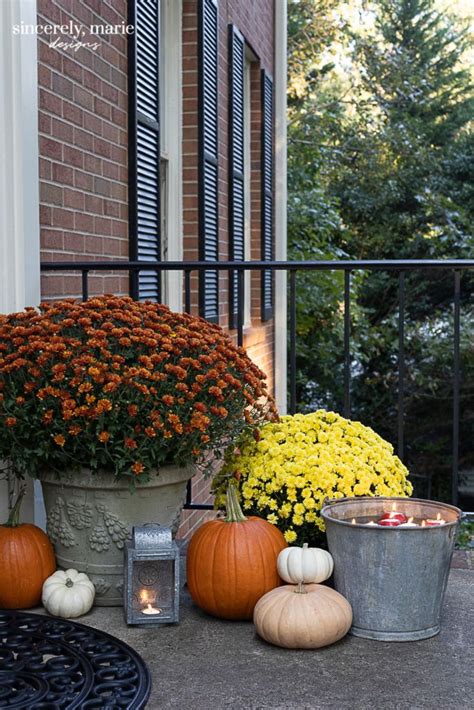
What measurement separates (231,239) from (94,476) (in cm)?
433

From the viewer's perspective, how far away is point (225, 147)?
669 cm

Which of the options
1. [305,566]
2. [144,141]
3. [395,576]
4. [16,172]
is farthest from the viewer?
[144,141]

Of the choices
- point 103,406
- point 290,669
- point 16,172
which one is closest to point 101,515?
point 103,406

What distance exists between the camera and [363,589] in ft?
8.52

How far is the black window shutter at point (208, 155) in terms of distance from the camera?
5.57 metres

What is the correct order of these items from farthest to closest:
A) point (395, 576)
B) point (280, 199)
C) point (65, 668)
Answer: point (280, 199)
point (395, 576)
point (65, 668)

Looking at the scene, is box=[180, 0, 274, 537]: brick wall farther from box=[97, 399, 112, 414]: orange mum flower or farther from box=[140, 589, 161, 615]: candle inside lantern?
box=[97, 399, 112, 414]: orange mum flower

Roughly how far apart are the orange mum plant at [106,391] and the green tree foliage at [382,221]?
31.1ft

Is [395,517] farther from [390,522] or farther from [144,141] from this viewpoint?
[144,141]

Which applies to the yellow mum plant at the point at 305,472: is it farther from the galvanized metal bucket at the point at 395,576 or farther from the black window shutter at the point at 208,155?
the black window shutter at the point at 208,155

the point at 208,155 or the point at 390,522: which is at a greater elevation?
the point at 208,155

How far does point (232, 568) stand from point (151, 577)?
22cm

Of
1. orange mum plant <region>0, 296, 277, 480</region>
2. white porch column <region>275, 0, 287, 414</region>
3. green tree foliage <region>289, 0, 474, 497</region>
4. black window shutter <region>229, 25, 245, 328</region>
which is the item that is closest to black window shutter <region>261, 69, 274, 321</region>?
white porch column <region>275, 0, 287, 414</region>

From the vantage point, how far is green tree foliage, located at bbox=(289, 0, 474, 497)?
1351cm
